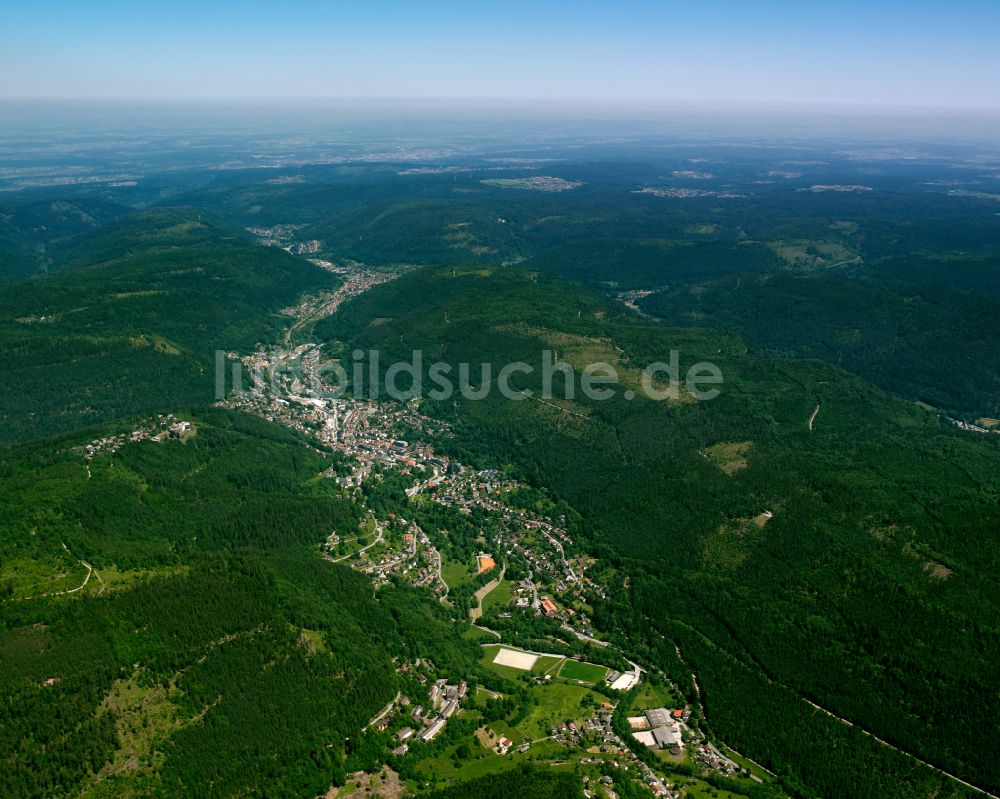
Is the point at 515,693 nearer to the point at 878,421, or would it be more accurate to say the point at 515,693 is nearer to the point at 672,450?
the point at 672,450

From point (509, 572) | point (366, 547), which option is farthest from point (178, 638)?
point (509, 572)

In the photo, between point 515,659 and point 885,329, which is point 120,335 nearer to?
point 515,659

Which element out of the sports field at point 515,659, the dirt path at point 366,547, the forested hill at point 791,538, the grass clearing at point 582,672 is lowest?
the sports field at point 515,659

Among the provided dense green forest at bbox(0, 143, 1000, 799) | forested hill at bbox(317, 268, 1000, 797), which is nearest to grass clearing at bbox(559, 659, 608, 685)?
dense green forest at bbox(0, 143, 1000, 799)

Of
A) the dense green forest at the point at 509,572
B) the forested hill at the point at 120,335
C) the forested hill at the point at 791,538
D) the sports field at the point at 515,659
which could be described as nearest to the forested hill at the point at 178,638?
the dense green forest at the point at 509,572

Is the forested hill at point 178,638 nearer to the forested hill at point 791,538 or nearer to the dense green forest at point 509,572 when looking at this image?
the dense green forest at point 509,572

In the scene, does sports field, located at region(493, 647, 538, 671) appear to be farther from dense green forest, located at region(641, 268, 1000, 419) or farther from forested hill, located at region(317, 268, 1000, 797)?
dense green forest, located at region(641, 268, 1000, 419)

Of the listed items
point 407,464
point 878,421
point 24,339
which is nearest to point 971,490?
point 878,421
